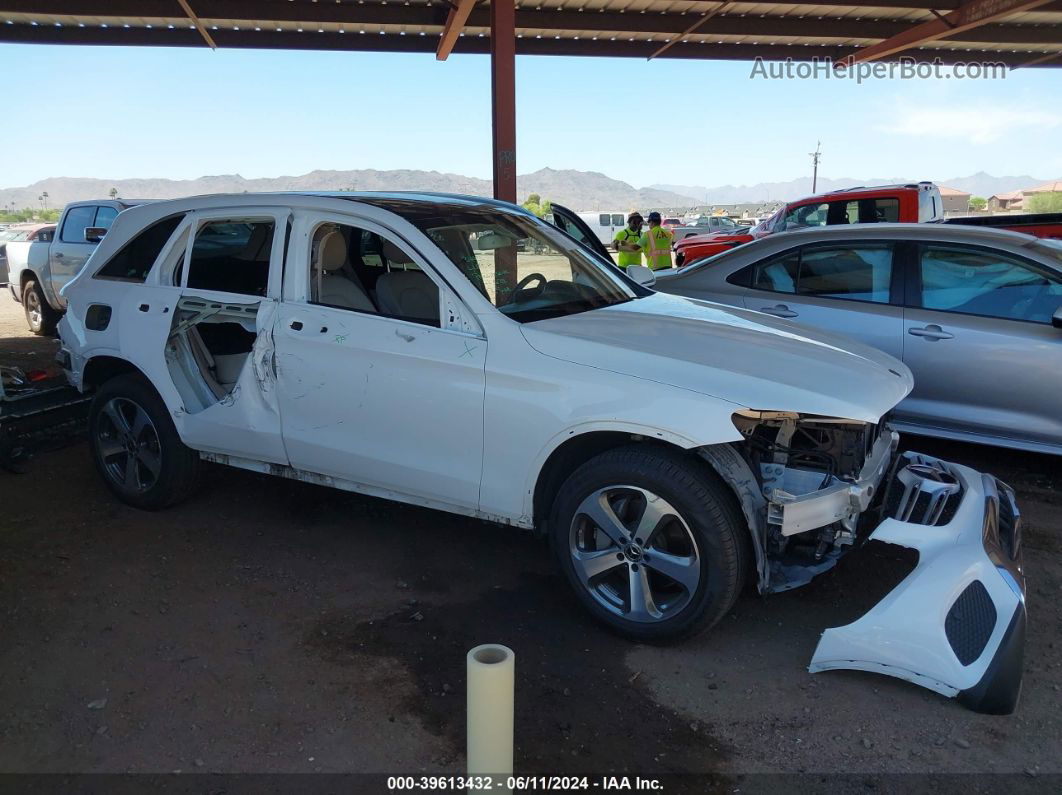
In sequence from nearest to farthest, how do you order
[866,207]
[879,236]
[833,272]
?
1. [879,236]
2. [833,272]
3. [866,207]

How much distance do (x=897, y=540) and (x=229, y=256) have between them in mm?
3812

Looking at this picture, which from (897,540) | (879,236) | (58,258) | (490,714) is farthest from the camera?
(58,258)

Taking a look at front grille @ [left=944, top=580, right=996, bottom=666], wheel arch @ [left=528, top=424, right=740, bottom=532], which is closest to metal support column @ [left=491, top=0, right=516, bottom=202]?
wheel arch @ [left=528, top=424, right=740, bottom=532]

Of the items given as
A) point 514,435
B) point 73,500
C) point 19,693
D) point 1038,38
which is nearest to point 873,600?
point 514,435

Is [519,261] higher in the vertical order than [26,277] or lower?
higher

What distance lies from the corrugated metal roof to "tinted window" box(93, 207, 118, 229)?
11.4 ft

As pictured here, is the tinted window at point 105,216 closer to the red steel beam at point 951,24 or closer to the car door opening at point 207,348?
the car door opening at point 207,348

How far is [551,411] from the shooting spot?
137 inches

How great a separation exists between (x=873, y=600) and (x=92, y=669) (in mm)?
3480

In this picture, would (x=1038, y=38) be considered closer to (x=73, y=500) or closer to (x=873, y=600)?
(x=873, y=600)

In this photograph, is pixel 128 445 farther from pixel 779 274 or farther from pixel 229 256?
pixel 779 274

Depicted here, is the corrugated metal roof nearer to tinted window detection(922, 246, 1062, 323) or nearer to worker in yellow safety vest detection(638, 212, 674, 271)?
worker in yellow safety vest detection(638, 212, 674, 271)

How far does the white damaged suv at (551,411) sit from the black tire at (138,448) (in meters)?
0.01

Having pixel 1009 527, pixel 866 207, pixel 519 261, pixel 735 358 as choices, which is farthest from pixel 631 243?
pixel 1009 527
